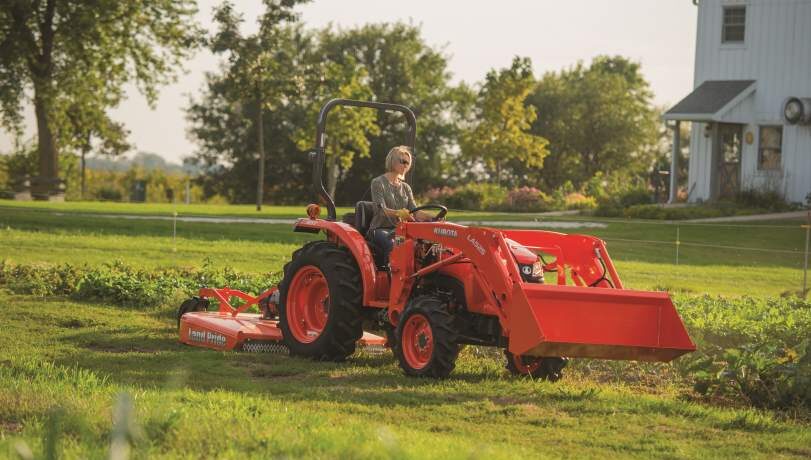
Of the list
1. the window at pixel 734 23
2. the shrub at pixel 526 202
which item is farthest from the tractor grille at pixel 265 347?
the window at pixel 734 23

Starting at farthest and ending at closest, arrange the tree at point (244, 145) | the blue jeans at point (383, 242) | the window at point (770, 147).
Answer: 1. the tree at point (244, 145)
2. the window at point (770, 147)
3. the blue jeans at point (383, 242)

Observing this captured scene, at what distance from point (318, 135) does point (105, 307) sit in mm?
3959

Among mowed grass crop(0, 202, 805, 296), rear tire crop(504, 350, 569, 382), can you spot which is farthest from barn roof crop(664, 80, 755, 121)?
rear tire crop(504, 350, 569, 382)

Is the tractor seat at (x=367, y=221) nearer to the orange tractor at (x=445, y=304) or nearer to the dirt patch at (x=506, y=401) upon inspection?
the orange tractor at (x=445, y=304)

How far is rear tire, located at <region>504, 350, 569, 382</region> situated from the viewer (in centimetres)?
1009

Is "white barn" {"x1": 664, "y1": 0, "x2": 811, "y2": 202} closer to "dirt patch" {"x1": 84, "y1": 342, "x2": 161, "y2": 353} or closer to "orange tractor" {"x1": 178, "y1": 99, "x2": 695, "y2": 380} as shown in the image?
"orange tractor" {"x1": 178, "y1": 99, "x2": 695, "y2": 380}

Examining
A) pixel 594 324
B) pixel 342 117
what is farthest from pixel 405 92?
pixel 594 324

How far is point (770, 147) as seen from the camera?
116ft

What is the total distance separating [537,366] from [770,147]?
27.0 metres

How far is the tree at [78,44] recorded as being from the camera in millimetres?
38969

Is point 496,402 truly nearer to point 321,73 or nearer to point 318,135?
point 318,135

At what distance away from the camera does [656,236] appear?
26.7m

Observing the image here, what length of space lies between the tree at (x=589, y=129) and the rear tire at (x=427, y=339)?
174 feet

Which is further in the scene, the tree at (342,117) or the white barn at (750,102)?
the tree at (342,117)
